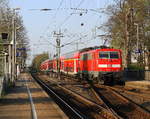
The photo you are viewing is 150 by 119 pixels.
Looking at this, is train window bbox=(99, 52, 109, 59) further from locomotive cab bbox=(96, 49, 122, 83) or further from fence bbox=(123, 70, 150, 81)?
fence bbox=(123, 70, 150, 81)

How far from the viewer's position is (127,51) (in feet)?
135

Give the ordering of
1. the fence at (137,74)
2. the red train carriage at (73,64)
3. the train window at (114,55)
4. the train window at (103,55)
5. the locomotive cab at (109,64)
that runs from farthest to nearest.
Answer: the red train carriage at (73,64), the fence at (137,74), the train window at (114,55), the train window at (103,55), the locomotive cab at (109,64)

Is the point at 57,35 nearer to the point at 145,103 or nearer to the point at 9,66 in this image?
the point at 9,66

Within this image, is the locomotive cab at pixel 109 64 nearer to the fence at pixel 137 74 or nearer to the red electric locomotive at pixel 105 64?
the red electric locomotive at pixel 105 64

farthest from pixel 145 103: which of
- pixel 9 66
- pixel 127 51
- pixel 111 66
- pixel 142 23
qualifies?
pixel 142 23

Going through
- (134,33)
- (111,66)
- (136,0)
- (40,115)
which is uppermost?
(136,0)

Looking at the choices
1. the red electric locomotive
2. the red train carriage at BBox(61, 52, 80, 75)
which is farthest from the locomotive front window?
the red train carriage at BBox(61, 52, 80, 75)

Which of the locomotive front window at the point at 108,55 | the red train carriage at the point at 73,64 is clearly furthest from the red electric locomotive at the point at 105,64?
the red train carriage at the point at 73,64

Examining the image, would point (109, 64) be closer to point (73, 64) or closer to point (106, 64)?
point (106, 64)

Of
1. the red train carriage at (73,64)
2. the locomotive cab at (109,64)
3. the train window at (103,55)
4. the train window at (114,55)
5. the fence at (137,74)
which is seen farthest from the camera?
the red train carriage at (73,64)

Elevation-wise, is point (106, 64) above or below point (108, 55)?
below

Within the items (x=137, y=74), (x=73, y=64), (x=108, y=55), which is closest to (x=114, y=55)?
(x=108, y=55)

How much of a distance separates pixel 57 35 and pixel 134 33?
36.9 feet

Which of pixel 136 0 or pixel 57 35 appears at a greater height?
pixel 136 0
